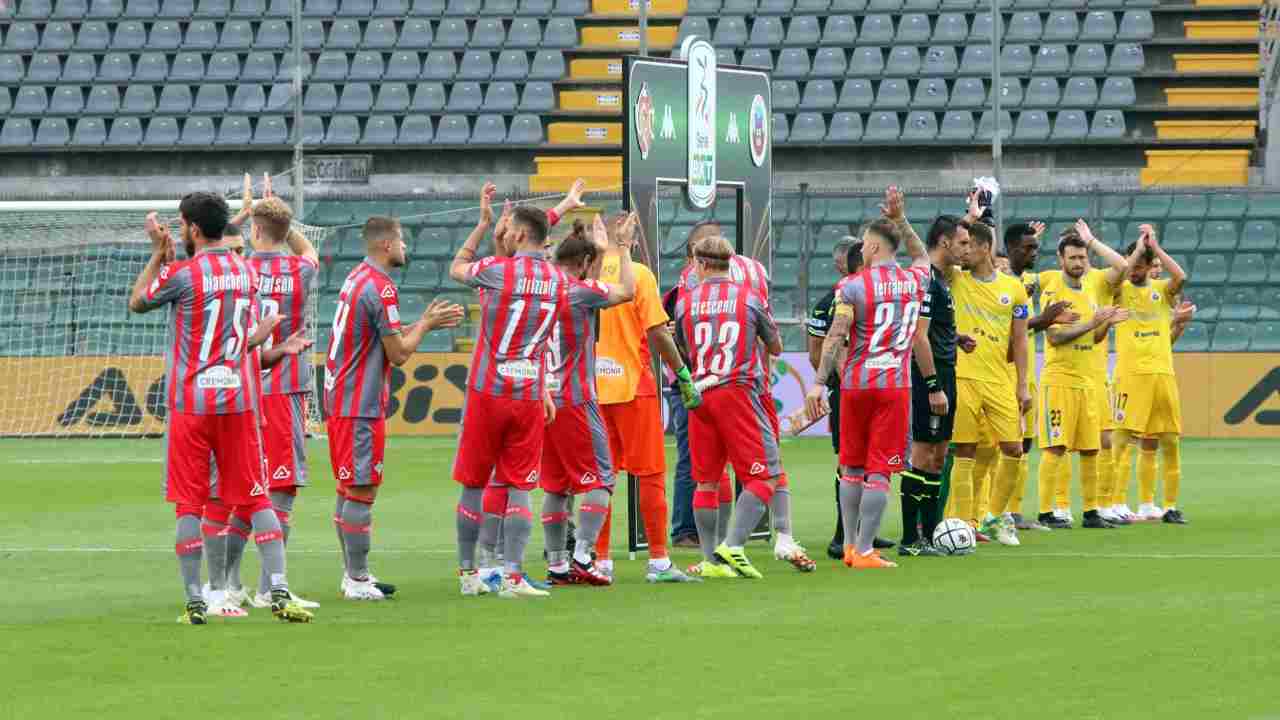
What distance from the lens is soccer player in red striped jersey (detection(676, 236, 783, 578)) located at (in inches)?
423

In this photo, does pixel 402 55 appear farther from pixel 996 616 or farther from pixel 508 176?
pixel 996 616

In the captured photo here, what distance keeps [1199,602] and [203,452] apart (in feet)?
15.0

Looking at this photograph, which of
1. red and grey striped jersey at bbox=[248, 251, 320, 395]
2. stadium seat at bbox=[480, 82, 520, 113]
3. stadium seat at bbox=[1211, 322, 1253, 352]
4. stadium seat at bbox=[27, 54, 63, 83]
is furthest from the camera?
stadium seat at bbox=[27, 54, 63, 83]

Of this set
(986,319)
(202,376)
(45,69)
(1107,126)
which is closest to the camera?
(202,376)

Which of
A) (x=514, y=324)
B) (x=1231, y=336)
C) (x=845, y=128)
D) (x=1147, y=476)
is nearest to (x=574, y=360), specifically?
(x=514, y=324)

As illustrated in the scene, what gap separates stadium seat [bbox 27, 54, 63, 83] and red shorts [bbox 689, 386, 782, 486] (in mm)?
26338

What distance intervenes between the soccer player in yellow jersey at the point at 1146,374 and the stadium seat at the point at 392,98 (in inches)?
784

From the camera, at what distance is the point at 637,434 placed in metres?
11.1

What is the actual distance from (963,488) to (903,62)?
69.3 feet

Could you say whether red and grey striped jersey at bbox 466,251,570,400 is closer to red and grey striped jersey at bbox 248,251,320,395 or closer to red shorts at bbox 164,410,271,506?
red and grey striped jersey at bbox 248,251,320,395

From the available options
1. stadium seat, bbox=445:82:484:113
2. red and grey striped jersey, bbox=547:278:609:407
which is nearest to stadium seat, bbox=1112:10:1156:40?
stadium seat, bbox=445:82:484:113

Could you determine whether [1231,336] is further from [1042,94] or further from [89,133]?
[89,133]

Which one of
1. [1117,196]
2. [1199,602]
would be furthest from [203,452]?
[1117,196]

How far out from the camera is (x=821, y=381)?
11.1 meters
